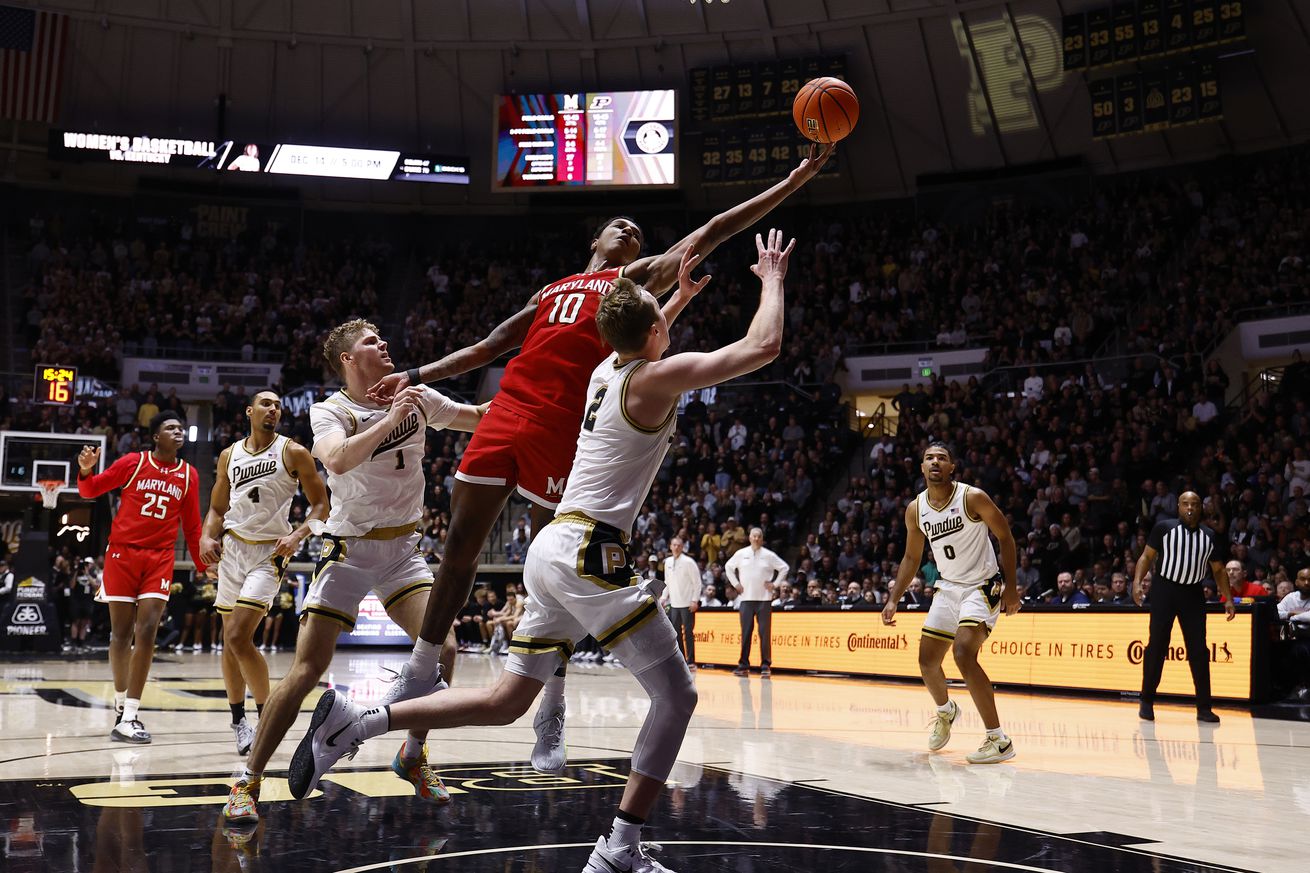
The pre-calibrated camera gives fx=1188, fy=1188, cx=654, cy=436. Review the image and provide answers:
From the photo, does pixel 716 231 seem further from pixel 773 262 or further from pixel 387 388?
pixel 387 388

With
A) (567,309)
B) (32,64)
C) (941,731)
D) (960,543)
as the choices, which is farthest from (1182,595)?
(32,64)

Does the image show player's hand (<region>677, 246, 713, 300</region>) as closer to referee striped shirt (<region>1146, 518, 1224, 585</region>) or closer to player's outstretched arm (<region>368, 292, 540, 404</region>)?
player's outstretched arm (<region>368, 292, 540, 404</region>)

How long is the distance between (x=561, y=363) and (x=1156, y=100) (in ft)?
73.7

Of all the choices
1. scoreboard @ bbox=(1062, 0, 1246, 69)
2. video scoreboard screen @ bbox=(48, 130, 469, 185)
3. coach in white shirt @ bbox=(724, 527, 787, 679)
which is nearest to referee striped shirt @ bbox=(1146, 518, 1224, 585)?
coach in white shirt @ bbox=(724, 527, 787, 679)

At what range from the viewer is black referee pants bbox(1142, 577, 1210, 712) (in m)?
10.3

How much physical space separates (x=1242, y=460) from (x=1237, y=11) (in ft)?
32.2

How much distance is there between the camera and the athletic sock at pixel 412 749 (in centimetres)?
512

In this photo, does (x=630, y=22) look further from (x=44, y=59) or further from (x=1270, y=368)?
(x=1270, y=368)

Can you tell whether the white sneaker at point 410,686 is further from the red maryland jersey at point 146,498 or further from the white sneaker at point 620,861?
the red maryland jersey at point 146,498

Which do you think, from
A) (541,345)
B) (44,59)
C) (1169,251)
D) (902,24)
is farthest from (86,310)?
(541,345)

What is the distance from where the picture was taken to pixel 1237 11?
22.4 metres

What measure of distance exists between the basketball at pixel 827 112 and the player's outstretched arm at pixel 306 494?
335 cm

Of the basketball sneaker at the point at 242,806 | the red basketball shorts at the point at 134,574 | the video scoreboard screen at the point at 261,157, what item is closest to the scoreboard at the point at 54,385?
the video scoreboard screen at the point at 261,157

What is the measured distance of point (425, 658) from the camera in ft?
16.4
